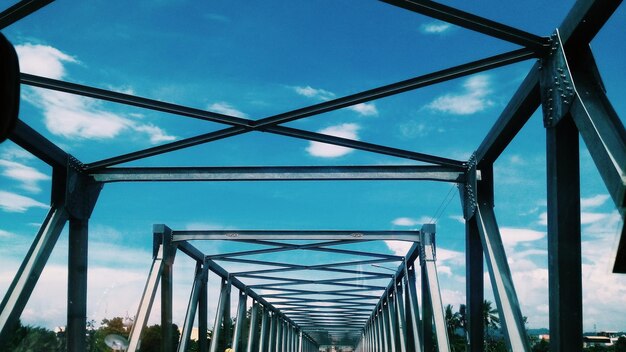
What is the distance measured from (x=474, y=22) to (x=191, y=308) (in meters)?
11.7

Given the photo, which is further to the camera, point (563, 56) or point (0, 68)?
point (563, 56)

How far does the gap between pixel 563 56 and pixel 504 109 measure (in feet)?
7.46

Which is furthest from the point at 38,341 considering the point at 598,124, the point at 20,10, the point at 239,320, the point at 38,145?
the point at 239,320

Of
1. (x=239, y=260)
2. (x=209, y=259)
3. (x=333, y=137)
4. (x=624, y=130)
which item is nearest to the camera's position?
(x=624, y=130)

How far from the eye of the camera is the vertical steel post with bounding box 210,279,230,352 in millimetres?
20578

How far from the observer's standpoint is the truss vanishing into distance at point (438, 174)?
618cm

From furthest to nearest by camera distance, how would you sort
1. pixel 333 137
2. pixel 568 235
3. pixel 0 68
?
pixel 333 137 < pixel 568 235 < pixel 0 68

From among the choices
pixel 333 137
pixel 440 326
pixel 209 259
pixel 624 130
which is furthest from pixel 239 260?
pixel 624 130

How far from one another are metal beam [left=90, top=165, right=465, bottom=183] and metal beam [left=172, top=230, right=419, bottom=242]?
416 centimetres

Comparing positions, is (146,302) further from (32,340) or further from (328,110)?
(328,110)

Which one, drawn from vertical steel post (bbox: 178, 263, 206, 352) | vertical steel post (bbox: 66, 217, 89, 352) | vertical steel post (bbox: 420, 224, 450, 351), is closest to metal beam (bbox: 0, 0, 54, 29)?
vertical steel post (bbox: 66, 217, 89, 352)

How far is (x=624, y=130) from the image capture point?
5.62 metres

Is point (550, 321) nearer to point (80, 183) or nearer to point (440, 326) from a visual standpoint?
point (440, 326)

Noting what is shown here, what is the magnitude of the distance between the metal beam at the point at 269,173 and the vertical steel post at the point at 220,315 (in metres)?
9.50
